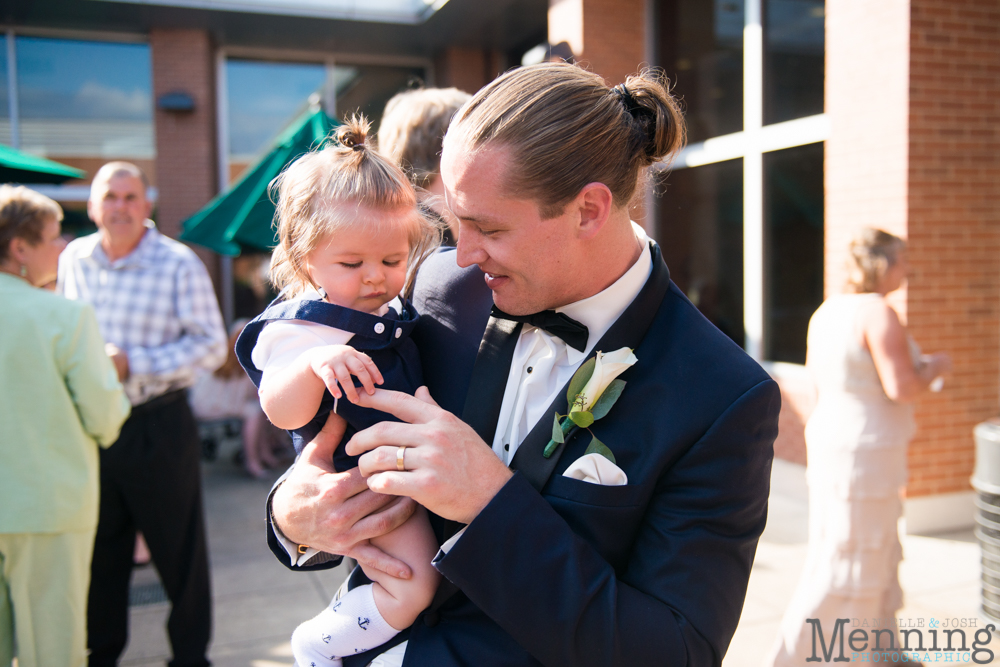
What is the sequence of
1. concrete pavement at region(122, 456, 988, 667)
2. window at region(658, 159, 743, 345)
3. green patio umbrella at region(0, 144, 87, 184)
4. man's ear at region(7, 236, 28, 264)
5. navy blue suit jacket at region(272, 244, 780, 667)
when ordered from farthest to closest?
window at region(658, 159, 743, 345)
green patio umbrella at region(0, 144, 87, 184)
concrete pavement at region(122, 456, 988, 667)
man's ear at region(7, 236, 28, 264)
navy blue suit jacket at region(272, 244, 780, 667)

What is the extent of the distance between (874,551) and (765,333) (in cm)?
382

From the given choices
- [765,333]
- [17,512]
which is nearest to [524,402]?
[17,512]

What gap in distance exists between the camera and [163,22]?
9.66 m

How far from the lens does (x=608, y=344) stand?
1.49m

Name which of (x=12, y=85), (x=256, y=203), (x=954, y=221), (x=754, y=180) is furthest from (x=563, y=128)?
(x=12, y=85)

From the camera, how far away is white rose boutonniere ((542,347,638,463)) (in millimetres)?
1399

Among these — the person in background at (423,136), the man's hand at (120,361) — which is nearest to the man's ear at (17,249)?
the man's hand at (120,361)

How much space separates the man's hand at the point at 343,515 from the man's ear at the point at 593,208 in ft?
2.27

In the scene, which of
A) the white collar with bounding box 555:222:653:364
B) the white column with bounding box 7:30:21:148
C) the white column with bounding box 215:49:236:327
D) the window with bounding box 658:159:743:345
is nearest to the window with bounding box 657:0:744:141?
the window with bounding box 658:159:743:345

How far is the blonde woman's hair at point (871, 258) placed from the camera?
12.1ft

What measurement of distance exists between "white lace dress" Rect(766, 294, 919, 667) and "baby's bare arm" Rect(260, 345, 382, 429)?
275cm

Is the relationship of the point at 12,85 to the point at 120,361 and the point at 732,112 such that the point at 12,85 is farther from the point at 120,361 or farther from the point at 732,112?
the point at 732,112

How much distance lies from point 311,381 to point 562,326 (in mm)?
559

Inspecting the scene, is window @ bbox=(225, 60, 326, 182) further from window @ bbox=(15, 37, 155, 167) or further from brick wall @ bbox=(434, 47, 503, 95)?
brick wall @ bbox=(434, 47, 503, 95)
